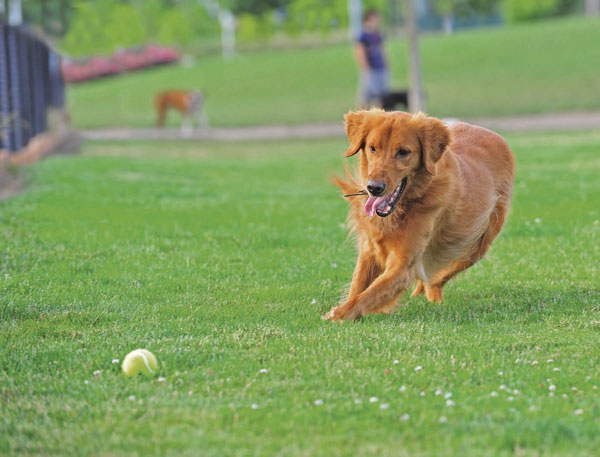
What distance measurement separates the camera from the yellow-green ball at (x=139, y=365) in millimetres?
4082

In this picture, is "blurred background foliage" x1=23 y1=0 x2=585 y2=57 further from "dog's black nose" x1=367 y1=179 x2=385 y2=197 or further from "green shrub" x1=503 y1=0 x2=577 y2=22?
"dog's black nose" x1=367 y1=179 x2=385 y2=197

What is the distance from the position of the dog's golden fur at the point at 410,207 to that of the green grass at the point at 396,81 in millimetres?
19767

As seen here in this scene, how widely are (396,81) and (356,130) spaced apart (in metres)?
30.1

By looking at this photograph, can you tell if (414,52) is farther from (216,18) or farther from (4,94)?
(216,18)

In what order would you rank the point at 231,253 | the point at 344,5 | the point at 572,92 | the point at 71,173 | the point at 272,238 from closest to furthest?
the point at 231,253 → the point at 272,238 → the point at 71,173 → the point at 572,92 → the point at 344,5

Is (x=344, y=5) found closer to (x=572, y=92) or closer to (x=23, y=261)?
(x=572, y=92)

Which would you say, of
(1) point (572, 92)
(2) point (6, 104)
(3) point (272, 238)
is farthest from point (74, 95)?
(3) point (272, 238)

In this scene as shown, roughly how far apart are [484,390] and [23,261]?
3994 millimetres

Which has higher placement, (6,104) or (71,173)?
(6,104)

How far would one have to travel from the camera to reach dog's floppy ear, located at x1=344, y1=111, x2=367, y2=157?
17.6ft

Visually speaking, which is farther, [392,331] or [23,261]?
[23,261]

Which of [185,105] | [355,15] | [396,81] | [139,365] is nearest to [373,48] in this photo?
[185,105]

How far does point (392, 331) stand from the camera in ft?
16.2

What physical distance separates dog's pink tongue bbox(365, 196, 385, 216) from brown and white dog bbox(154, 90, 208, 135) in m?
20.2
